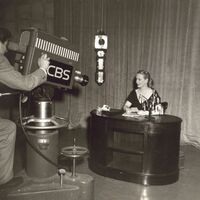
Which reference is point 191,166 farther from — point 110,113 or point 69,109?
point 69,109

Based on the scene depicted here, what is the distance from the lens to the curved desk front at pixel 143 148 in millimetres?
3629

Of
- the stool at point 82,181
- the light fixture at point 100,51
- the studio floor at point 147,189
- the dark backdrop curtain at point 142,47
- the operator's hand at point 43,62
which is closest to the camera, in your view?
the operator's hand at point 43,62

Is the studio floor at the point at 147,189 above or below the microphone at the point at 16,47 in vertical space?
below

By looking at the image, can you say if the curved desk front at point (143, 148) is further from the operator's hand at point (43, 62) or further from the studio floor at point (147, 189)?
the operator's hand at point (43, 62)

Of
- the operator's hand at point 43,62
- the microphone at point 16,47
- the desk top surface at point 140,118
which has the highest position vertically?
the microphone at point 16,47

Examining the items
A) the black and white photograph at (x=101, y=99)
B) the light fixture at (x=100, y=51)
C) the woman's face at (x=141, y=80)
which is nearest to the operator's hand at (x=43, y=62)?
the black and white photograph at (x=101, y=99)

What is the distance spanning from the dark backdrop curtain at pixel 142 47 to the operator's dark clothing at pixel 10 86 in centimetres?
352

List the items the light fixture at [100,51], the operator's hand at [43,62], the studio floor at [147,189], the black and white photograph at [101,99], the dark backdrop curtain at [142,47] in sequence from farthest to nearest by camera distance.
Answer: the light fixture at [100,51], the dark backdrop curtain at [142,47], the studio floor at [147,189], the black and white photograph at [101,99], the operator's hand at [43,62]

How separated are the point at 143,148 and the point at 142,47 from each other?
2.68 meters

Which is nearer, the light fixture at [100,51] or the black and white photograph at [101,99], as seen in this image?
the black and white photograph at [101,99]

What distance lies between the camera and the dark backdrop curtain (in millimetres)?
5543

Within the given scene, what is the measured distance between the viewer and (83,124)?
6.71 m

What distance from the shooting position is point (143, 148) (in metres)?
3.66

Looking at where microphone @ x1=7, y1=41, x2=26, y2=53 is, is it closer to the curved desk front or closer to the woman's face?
the curved desk front
